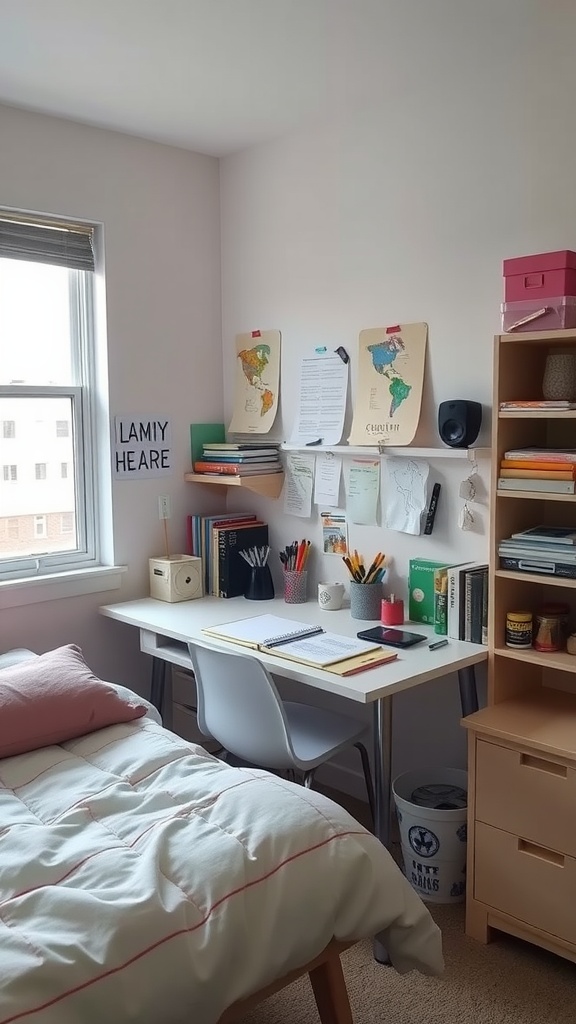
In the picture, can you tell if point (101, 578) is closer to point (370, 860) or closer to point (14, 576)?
point (14, 576)

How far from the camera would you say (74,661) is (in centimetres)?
245

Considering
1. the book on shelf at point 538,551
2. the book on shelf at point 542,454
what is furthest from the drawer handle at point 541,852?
the book on shelf at point 542,454

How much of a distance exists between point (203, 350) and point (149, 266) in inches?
15.1

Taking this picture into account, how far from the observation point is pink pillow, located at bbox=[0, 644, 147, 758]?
2.10 m

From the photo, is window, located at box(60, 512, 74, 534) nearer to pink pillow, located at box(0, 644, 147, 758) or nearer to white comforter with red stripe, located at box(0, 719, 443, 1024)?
pink pillow, located at box(0, 644, 147, 758)

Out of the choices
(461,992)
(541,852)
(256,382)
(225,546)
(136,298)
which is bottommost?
(461,992)

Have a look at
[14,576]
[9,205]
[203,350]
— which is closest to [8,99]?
[9,205]

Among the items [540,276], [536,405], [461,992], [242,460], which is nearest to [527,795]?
[461,992]

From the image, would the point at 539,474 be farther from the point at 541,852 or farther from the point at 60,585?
the point at 60,585

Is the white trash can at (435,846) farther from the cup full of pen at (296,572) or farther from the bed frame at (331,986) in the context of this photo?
the cup full of pen at (296,572)

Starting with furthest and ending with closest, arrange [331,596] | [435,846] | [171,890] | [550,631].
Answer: [331,596] → [435,846] → [550,631] → [171,890]

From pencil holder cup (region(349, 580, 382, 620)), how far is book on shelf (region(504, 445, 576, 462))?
2.25 ft

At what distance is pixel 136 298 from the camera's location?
3141 mm

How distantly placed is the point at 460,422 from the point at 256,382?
1.03 meters
